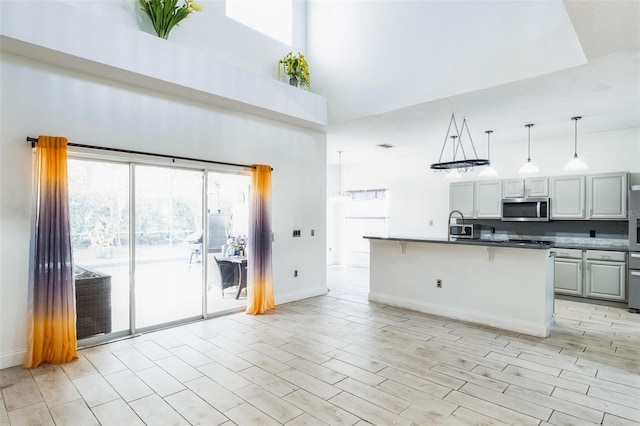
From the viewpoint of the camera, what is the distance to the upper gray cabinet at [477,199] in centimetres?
665

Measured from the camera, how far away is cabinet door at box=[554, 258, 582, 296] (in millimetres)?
5645

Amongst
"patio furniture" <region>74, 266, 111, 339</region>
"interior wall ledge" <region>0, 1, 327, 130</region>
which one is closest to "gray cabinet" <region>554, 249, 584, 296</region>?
"interior wall ledge" <region>0, 1, 327, 130</region>

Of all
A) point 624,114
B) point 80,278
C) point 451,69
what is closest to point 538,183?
point 624,114

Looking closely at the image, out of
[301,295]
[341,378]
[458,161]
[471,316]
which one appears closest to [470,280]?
[471,316]

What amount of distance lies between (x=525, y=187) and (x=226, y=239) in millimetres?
5332

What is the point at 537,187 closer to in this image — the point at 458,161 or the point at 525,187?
the point at 525,187

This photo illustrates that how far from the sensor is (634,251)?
5.09 metres

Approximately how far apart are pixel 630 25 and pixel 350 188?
7.14 metres

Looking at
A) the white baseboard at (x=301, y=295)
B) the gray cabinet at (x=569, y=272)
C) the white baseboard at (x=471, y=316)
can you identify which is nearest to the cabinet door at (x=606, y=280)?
the gray cabinet at (x=569, y=272)

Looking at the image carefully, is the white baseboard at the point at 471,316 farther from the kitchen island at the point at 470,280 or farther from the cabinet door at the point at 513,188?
the cabinet door at the point at 513,188

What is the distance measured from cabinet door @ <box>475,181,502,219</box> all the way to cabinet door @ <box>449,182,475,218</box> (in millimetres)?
122

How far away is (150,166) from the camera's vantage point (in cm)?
417

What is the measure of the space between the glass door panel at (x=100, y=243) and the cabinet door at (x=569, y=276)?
21.3 ft

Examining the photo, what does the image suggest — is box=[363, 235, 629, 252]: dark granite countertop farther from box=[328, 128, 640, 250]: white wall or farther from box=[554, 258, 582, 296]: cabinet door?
box=[328, 128, 640, 250]: white wall
